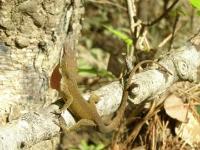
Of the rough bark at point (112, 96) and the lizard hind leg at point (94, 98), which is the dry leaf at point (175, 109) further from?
the lizard hind leg at point (94, 98)

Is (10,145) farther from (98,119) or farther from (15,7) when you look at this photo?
(98,119)

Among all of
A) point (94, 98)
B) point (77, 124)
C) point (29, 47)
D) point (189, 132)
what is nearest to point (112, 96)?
point (94, 98)

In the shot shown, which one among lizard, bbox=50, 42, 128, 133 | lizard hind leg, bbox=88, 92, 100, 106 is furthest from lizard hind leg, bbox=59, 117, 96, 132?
lizard hind leg, bbox=88, 92, 100, 106

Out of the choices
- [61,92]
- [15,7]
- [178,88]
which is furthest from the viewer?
[178,88]

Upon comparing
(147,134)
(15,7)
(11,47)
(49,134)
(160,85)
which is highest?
(15,7)

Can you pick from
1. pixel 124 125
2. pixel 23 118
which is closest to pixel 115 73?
pixel 124 125

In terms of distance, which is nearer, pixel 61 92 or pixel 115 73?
pixel 61 92

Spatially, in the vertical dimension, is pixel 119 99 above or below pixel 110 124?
above

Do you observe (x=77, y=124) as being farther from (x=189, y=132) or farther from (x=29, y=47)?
(x=189, y=132)
